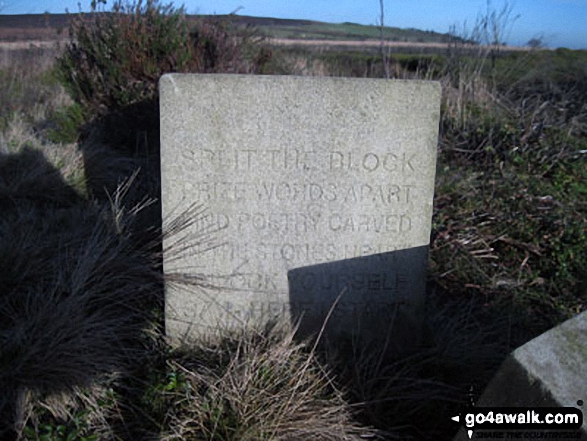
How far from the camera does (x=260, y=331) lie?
8.61ft

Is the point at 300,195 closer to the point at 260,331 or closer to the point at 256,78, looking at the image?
the point at 256,78

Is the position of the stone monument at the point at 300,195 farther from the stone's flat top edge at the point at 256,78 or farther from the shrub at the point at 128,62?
the shrub at the point at 128,62

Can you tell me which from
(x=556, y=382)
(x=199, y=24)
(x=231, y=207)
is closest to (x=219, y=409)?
(x=231, y=207)

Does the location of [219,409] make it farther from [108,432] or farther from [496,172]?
[496,172]

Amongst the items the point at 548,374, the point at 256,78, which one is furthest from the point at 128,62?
the point at 548,374

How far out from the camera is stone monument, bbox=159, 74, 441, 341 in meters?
2.36

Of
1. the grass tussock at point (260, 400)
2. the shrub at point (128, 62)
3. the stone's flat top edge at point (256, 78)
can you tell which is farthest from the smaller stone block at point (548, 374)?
the shrub at point (128, 62)

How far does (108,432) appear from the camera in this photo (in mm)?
2020

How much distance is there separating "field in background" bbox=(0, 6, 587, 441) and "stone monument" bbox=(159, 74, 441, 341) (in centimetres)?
20

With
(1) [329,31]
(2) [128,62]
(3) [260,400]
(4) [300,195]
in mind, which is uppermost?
(1) [329,31]

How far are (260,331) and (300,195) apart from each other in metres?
0.68

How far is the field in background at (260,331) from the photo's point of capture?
6.77 ft

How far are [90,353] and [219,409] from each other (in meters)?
0.64

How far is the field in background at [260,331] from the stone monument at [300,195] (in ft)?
0.65
